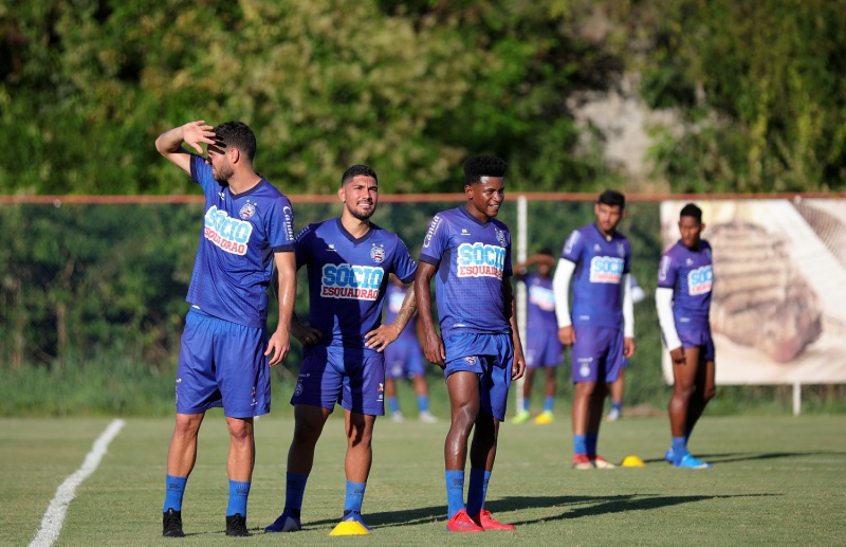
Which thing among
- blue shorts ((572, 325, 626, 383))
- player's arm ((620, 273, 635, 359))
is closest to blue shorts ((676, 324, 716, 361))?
player's arm ((620, 273, 635, 359))

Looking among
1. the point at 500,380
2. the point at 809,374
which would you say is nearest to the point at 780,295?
the point at 809,374

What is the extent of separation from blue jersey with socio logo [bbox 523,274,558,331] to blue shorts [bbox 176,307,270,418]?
11.2 meters

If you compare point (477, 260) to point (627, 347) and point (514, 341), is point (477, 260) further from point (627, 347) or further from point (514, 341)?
point (627, 347)

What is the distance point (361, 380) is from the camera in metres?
8.62

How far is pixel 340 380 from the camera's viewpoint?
859 centimetres

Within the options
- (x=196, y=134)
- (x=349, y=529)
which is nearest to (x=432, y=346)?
(x=349, y=529)

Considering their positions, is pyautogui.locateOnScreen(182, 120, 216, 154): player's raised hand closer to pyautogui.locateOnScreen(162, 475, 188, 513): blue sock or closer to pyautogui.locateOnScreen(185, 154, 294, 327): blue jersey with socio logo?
pyautogui.locateOnScreen(185, 154, 294, 327): blue jersey with socio logo

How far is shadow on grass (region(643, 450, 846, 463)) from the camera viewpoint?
13289 mm

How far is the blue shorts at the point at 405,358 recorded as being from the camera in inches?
743

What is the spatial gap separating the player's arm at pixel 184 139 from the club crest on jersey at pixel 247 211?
0.40m

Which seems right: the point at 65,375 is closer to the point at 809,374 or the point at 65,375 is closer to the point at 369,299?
the point at 809,374

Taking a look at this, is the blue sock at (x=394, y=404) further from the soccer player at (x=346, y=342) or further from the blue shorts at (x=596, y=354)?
the soccer player at (x=346, y=342)

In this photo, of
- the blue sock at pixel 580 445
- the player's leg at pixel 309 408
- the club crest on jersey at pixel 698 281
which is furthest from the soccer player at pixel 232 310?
the club crest on jersey at pixel 698 281

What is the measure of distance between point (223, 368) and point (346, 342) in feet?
2.70
